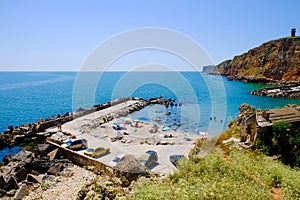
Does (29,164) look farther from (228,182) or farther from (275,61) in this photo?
(275,61)

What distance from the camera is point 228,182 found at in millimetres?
6258

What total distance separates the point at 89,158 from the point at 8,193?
4.27 metres

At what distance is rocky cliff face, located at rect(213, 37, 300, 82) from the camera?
2800 inches

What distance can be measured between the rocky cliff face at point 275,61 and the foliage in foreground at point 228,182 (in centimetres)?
7157

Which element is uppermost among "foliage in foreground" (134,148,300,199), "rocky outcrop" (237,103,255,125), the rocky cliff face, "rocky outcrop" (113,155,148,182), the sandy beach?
the rocky cliff face

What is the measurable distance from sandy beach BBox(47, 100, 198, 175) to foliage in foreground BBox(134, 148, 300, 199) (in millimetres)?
3611

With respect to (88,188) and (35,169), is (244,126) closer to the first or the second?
(88,188)

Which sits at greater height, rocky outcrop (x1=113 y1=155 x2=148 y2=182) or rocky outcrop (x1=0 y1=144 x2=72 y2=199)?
rocky outcrop (x1=113 y1=155 x2=148 y2=182)

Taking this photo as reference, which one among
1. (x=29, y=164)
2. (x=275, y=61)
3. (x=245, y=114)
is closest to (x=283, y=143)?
(x=245, y=114)

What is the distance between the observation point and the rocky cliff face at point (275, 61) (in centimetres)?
7112

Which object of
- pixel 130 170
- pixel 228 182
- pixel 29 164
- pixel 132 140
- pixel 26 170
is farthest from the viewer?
pixel 132 140

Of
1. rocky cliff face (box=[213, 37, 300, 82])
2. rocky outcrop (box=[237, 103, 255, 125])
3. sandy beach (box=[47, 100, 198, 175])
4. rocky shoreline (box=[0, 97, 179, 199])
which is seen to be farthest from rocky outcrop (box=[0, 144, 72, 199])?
rocky cliff face (box=[213, 37, 300, 82])

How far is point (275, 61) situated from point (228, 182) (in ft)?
279

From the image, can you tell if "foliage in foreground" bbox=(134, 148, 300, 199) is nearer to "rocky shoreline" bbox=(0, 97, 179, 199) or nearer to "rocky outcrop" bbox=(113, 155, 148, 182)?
"rocky outcrop" bbox=(113, 155, 148, 182)
